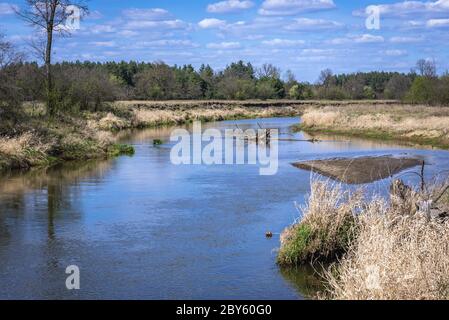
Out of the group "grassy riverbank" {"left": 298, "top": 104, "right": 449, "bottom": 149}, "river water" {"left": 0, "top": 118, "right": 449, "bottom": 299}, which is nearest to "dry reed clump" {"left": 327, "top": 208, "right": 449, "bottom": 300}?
"river water" {"left": 0, "top": 118, "right": 449, "bottom": 299}

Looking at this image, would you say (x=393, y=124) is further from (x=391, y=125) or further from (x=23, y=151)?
(x=23, y=151)

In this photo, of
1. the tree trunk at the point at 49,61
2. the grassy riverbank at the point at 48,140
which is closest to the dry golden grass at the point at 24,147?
the grassy riverbank at the point at 48,140

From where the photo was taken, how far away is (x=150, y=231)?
16953 millimetres

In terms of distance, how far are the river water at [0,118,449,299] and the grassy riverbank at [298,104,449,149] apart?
15.0 meters

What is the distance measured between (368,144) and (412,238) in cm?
3276

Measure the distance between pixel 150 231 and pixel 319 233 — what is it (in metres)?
5.12

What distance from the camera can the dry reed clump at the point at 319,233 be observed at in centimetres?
1396

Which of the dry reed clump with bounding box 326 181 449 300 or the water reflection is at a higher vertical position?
the dry reed clump with bounding box 326 181 449 300

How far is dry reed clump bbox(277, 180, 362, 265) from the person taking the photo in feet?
45.8

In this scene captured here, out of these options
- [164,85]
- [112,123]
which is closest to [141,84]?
[164,85]

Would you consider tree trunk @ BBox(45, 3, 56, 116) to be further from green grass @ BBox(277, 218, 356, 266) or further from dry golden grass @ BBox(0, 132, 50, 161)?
green grass @ BBox(277, 218, 356, 266)

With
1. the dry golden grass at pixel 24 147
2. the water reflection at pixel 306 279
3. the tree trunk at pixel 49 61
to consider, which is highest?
the tree trunk at pixel 49 61

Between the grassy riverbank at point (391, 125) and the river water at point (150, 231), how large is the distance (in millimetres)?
15036

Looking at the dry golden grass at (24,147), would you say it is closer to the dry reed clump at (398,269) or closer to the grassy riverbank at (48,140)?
the grassy riverbank at (48,140)
